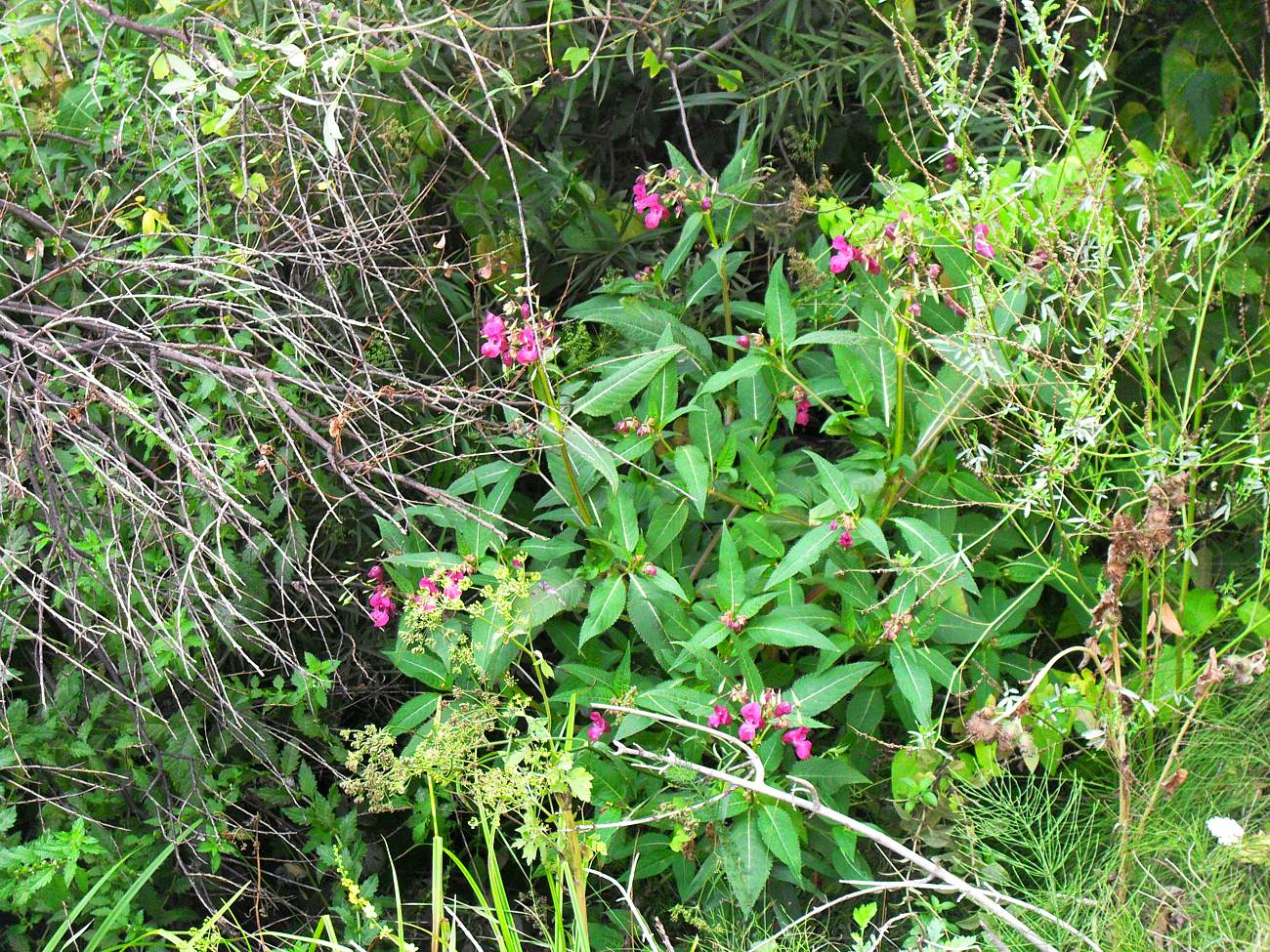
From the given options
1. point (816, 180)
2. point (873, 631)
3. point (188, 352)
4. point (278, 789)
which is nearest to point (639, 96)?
point (816, 180)

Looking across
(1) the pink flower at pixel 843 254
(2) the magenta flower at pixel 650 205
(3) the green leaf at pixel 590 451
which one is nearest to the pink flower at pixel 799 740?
(3) the green leaf at pixel 590 451

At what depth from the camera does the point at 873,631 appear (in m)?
2.26

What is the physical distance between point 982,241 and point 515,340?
0.86 meters

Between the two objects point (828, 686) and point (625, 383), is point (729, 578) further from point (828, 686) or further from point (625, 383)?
point (625, 383)

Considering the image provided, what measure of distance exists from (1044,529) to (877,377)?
0.54 meters

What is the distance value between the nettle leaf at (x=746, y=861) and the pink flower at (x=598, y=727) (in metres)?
0.31

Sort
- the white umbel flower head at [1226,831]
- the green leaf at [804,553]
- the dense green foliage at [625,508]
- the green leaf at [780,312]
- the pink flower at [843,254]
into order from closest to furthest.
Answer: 1. the white umbel flower head at [1226,831]
2. the dense green foliage at [625,508]
3. the green leaf at [804,553]
4. the pink flower at [843,254]
5. the green leaf at [780,312]

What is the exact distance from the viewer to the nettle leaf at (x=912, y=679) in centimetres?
213

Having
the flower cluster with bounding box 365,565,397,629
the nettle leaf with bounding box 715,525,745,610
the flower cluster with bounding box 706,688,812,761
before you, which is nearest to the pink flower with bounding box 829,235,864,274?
the nettle leaf with bounding box 715,525,745,610

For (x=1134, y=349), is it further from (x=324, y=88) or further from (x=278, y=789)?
(x=278, y=789)

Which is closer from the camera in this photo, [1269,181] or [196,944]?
[196,944]

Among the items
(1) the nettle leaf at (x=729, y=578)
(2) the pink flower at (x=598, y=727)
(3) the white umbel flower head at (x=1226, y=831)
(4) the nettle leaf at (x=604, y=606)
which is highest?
(1) the nettle leaf at (x=729, y=578)

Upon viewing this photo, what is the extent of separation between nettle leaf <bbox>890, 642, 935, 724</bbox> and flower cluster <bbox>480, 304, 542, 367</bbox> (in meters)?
0.86

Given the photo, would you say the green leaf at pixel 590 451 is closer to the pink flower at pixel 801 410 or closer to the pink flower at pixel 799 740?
the pink flower at pixel 801 410
